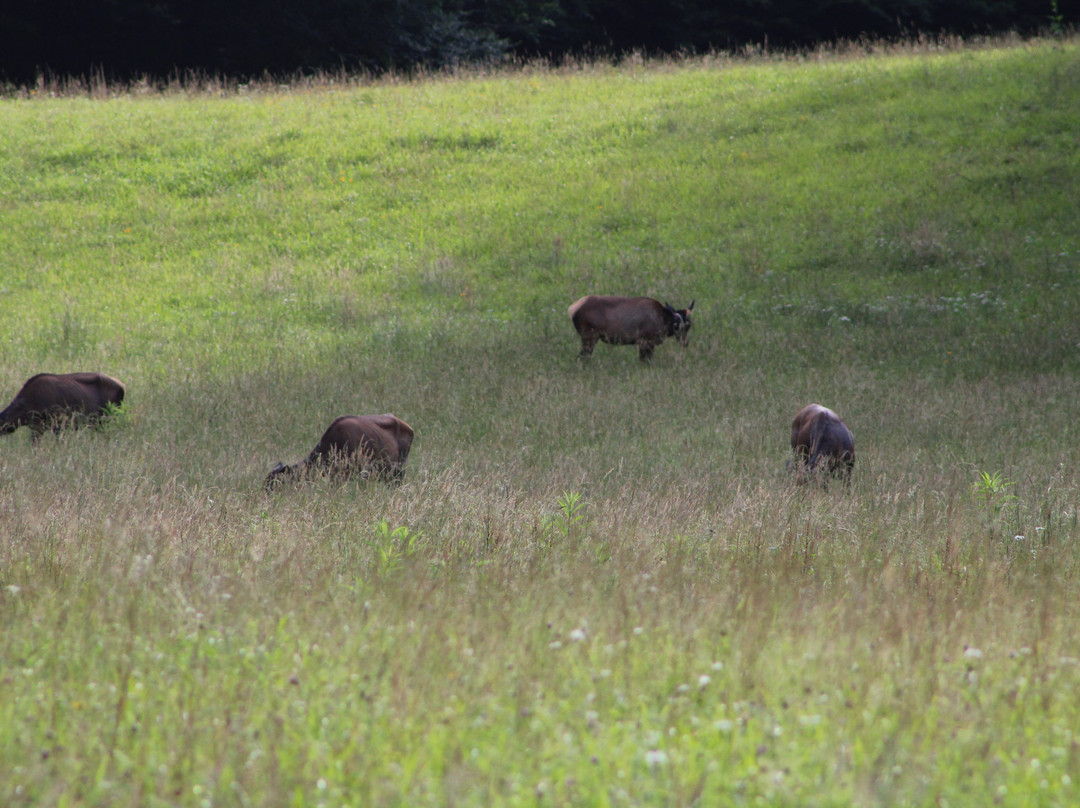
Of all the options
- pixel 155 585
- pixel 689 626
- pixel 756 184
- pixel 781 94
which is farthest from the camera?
pixel 781 94

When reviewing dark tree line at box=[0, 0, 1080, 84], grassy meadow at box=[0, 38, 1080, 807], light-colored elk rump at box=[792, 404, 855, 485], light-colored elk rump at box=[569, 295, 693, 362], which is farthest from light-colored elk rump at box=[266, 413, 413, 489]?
dark tree line at box=[0, 0, 1080, 84]

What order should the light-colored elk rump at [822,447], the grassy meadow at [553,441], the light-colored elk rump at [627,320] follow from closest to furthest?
the grassy meadow at [553,441], the light-colored elk rump at [822,447], the light-colored elk rump at [627,320]

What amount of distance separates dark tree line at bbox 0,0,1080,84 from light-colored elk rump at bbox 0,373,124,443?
2802 cm

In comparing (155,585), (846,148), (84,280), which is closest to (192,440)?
(155,585)

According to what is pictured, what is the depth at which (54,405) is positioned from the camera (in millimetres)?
10242

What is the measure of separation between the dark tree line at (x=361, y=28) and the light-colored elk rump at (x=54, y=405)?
28.0 m

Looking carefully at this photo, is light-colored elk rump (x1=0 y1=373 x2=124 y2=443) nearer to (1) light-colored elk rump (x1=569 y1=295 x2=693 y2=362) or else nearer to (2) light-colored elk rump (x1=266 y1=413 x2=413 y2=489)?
(2) light-colored elk rump (x1=266 y1=413 x2=413 y2=489)

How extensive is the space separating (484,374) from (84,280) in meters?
9.37

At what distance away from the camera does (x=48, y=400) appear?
33.5 ft

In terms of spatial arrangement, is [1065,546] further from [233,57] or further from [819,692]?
[233,57]

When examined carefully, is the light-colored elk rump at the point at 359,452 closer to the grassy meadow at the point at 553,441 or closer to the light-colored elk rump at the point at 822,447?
the grassy meadow at the point at 553,441

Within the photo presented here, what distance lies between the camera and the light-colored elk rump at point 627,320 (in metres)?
14.3

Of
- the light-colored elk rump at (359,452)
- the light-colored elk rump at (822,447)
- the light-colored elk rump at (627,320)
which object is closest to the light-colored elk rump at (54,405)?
the light-colored elk rump at (359,452)

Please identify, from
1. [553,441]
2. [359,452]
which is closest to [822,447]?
[553,441]
